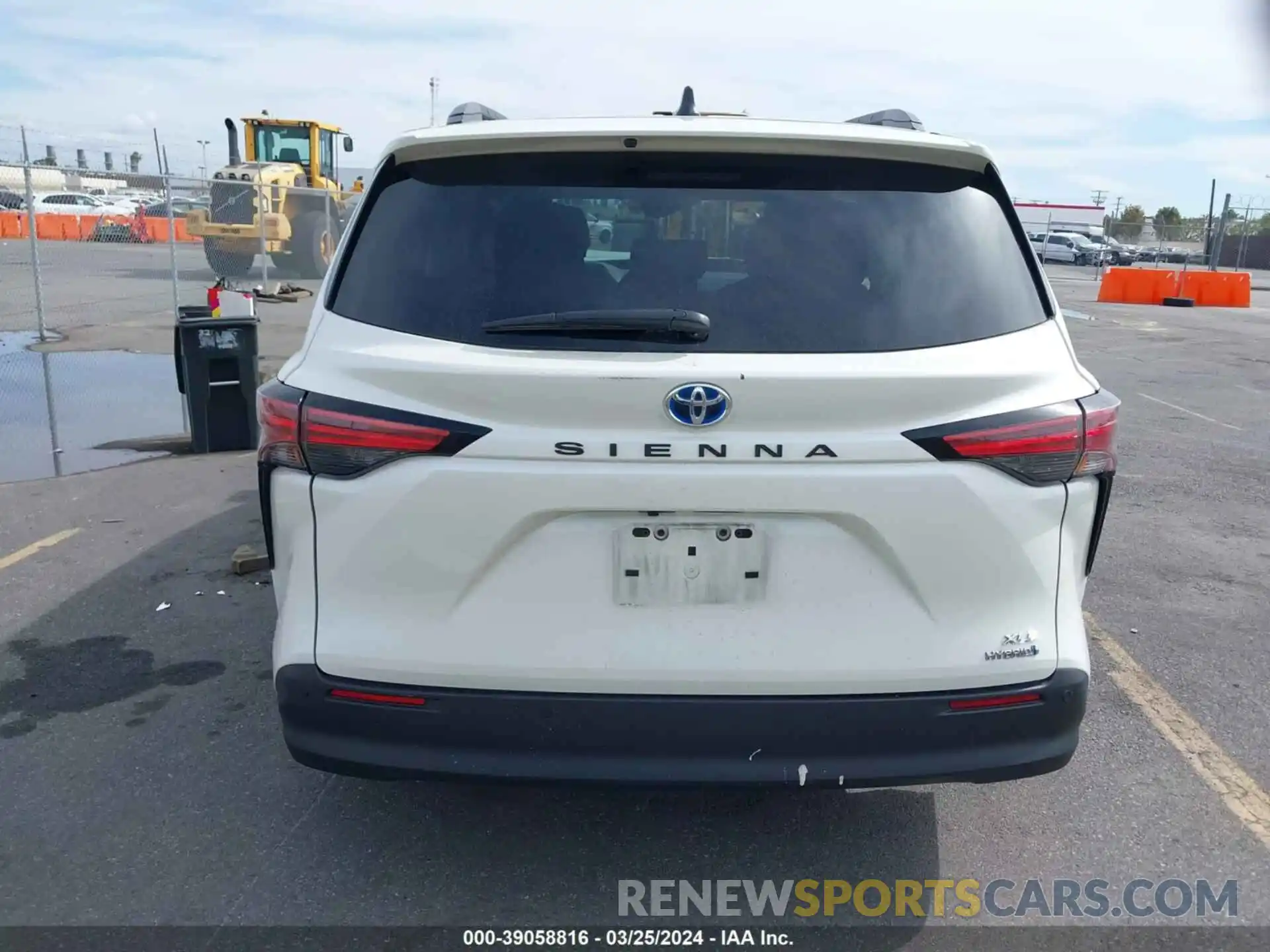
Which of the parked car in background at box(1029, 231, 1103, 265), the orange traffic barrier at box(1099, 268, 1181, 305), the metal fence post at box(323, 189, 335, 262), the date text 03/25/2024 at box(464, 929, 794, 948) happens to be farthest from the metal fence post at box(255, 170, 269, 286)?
the parked car in background at box(1029, 231, 1103, 265)

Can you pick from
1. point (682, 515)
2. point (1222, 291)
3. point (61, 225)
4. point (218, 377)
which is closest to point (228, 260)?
point (218, 377)

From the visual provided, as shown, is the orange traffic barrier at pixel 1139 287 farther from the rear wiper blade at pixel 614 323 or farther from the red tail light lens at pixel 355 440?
the red tail light lens at pixel 355 440

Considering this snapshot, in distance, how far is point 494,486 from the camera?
2486mm

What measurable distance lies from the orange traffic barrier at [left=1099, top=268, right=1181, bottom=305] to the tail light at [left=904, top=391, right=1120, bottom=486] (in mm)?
29098

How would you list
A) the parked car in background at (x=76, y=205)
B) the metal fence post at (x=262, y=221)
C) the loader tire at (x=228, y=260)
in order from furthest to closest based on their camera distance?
the parked car in background at (x=76, y=205) → the loader tire at (x=228, y=260) → the metal fence post at (x=262, y=221)

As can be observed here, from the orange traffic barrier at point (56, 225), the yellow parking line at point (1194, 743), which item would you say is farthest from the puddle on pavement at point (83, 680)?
the orange traffic barrier at point (56, 225)

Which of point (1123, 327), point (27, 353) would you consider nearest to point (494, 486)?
point (27, 353)

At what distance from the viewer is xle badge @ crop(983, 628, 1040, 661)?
2.61 meters

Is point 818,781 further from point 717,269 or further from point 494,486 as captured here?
point 717,269

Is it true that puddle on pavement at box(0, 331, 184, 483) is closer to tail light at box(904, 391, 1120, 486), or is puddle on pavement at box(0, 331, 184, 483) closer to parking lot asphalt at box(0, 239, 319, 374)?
parking lot asphalt at box(0, 239, 319, 374)

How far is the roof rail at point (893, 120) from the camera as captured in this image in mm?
3223

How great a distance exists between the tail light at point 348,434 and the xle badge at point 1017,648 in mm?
1302

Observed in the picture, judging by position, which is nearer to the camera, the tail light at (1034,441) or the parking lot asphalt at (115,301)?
the tail light at (1034,441)

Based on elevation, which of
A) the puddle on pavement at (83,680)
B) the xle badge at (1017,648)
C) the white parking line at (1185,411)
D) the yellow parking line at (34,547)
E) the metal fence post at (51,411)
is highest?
the xle badge at (1017,648)
